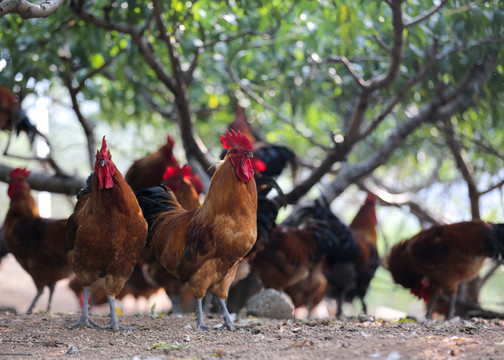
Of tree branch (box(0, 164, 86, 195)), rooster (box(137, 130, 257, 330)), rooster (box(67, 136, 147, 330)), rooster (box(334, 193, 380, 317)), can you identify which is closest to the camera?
rooster (box(137, 130, 257, 330))

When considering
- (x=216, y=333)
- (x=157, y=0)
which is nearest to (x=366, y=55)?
(x=157, y=0)

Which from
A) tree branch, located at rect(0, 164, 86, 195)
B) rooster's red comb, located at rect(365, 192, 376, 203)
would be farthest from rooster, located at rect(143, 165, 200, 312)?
rooster's red comb, located at rect(365, 192, 376, 203)

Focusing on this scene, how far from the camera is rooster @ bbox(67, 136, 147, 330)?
14.3 ft

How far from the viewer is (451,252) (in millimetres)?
6230

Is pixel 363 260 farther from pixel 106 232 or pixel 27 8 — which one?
pixel 27 8

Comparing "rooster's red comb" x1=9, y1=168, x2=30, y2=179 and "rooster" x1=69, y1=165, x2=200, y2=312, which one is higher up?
"rooster's red comb" x1=9, y1=168, x2=30, y2=179

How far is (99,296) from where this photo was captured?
27.8ft

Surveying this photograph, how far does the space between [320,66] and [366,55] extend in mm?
636

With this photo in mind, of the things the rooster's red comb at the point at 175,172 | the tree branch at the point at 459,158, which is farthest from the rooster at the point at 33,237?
the tree branch at the point at 459,158

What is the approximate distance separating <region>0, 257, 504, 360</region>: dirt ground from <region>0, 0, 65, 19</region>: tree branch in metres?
2.21

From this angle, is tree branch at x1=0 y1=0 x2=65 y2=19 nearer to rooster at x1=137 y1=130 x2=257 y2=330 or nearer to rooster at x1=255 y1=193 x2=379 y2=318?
rooster at x1=137 y1=130 x2=257 y2=330

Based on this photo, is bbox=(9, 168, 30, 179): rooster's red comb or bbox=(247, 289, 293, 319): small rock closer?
bbox=(247, 289, 293, 319): small rock

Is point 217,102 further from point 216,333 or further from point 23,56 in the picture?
point 216,333

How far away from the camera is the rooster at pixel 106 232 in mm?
4348
